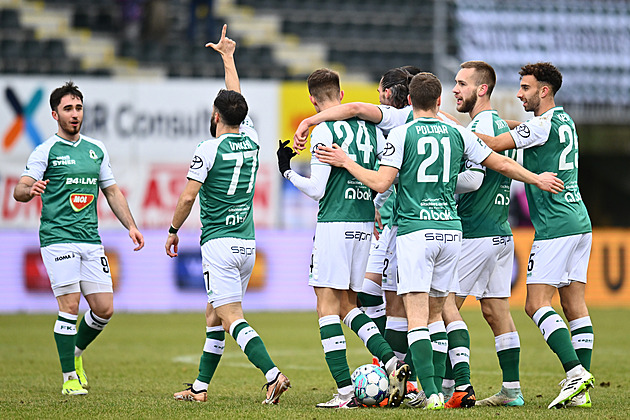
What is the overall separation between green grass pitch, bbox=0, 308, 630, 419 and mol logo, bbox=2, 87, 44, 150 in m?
4.02

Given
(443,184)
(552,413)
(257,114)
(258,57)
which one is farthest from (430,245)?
(258,57)

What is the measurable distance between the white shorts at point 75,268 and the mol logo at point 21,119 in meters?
11.6

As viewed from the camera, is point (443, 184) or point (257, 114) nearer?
point (443, 184)

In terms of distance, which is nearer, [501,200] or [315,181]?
[315,181]

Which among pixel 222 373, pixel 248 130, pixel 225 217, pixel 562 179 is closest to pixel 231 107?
pixel 248 130

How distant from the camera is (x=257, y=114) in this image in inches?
789

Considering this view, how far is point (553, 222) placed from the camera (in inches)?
296

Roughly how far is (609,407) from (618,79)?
61.9 feet

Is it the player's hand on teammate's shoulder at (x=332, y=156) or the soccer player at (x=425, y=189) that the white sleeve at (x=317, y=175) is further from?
the soccer player at (x=425, y=189)

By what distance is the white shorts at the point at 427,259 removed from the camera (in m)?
6.89

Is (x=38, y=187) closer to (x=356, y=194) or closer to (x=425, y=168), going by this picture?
(x=356, y=194)

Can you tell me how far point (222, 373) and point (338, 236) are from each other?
323 cm

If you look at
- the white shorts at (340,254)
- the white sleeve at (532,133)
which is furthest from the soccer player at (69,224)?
the white sleeve at (532,133)

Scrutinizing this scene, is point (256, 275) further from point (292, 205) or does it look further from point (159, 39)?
point (159, 39)
